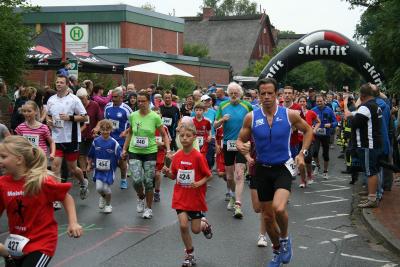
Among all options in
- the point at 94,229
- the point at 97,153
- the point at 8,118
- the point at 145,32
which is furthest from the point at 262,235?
the point at 145,32

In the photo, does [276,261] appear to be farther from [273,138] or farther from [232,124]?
[232,124]

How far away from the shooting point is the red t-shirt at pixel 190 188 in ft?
24.8

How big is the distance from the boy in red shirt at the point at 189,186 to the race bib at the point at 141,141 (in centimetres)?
233

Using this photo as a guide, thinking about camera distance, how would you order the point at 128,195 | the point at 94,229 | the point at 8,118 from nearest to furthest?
the point at 94,229
the point at 128,195
the point at 8,118

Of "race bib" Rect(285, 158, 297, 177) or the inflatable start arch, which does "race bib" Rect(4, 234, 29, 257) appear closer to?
"race bib" Rect(285, 158, 297, 177)

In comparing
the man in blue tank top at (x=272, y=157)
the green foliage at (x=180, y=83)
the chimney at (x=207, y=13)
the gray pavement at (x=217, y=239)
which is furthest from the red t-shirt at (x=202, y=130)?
the chimney at (x=207, y=13)

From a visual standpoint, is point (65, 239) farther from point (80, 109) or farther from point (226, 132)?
point (226, 132)

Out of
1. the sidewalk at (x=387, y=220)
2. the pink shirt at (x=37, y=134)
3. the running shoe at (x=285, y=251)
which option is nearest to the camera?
the running shoe at (x=285, y=251)

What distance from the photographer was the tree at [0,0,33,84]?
56.5ft

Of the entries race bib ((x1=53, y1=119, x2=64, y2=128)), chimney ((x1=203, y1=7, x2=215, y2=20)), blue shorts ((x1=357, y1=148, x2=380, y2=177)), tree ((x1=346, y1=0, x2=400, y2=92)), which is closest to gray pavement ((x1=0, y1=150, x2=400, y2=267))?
blue shorts ((x1=357, y1=148, x2=380, y2=177))

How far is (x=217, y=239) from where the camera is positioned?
885 centimetres

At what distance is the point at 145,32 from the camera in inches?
1784

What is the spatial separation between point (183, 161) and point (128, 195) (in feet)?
16.2

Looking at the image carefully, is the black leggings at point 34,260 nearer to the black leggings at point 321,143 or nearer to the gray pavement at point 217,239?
the gray pavement at point 217,239
